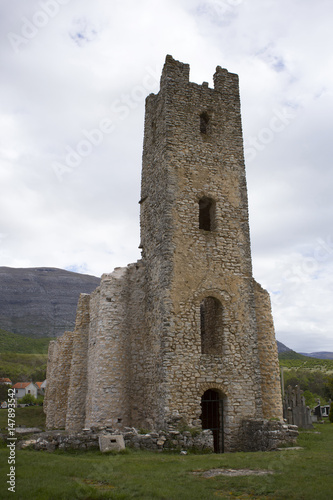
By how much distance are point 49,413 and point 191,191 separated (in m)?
15.4

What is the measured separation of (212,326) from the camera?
16312 mm

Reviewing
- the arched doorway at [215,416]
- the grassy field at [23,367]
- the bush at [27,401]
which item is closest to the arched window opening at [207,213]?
the arched doorway at [215,416]

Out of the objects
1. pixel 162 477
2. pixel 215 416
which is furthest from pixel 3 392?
pixel 162 477

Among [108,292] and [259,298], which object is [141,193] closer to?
[108,292]

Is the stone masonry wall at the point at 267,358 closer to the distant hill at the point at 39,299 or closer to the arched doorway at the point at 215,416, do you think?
the arched doorway at the point at 215,416

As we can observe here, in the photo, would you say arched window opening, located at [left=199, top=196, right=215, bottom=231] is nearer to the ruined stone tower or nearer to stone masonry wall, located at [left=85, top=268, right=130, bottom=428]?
the ruined stone tower

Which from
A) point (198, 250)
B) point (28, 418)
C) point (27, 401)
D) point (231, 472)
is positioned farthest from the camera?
point (27, 401)

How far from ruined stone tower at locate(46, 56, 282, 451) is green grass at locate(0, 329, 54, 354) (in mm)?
69235

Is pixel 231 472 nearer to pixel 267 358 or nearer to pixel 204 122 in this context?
pixel 267 358

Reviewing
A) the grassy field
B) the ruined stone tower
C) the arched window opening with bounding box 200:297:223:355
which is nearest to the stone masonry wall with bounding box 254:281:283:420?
the ruined stone tower

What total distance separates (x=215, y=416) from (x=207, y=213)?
842 centimetres

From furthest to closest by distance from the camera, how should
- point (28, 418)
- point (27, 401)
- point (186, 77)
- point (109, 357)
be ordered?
point (27, 401), point (28, 418), point (186, 77), point (109, 357)

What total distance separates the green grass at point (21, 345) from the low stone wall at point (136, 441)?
7308 centimetres

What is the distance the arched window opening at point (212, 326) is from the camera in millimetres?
15508
